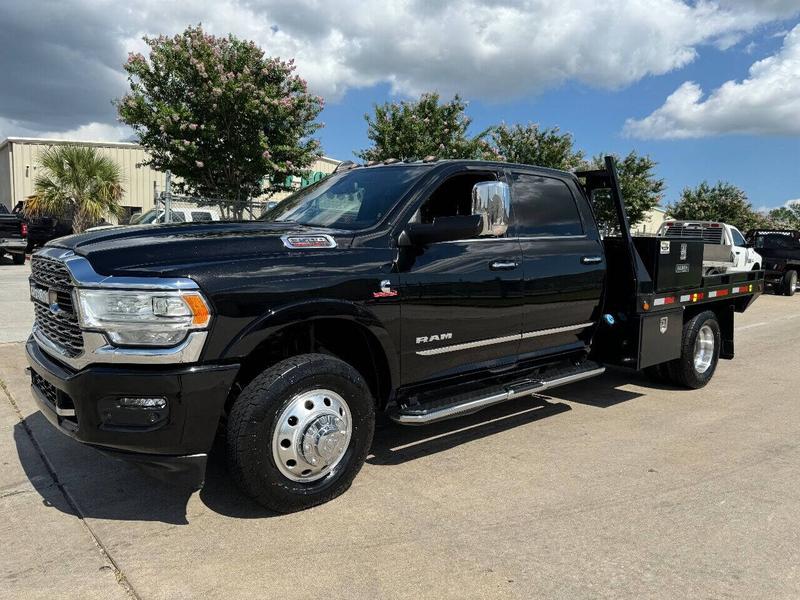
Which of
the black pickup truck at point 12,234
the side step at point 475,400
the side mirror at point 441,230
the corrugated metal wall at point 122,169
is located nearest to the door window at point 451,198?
the side mirror at point 441,230

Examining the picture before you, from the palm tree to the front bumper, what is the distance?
2369 cm

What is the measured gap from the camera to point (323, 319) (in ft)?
11.3

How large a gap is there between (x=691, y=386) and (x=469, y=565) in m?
4.36

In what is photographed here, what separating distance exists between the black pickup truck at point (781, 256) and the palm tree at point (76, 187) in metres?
22.7

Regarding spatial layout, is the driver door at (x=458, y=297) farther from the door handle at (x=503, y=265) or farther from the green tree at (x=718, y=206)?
the green tree at (x=718, y=206)

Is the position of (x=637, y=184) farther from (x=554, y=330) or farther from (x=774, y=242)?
(x=554, y=330)

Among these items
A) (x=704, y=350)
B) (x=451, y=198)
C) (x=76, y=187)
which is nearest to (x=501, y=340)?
(x=451, y=198)

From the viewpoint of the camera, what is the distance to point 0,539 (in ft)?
10.4

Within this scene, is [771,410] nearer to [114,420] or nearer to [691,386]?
[691,386]

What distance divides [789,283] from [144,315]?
20.4 m

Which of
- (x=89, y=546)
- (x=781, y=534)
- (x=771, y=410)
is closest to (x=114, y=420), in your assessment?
(x=89, y=546)

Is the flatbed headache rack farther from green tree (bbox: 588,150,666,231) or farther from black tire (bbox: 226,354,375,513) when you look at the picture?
green tree (bbox: 588,150,666,231)

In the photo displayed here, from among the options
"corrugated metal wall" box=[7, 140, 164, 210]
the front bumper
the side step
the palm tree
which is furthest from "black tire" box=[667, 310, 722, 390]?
"corrugated metal wall" box=[7, 140, 164, 210]

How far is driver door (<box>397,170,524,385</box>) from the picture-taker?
387 centimetres
